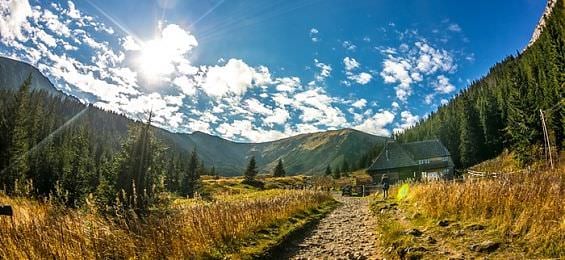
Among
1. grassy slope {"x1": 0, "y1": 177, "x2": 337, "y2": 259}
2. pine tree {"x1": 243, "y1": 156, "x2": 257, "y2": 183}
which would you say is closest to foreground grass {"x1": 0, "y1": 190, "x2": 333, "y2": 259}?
grassy slope {"x1": 0, "y1": 177, "x2": 337, "y2": 259}

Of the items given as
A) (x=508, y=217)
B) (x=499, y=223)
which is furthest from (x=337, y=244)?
(x=508, y=217)

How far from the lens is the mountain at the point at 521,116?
2313 inches

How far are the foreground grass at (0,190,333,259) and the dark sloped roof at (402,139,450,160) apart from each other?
84.8 m

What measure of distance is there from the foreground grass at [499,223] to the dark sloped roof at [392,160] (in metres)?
58.5

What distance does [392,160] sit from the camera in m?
69.8

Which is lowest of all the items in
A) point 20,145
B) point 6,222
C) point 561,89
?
point 6,222

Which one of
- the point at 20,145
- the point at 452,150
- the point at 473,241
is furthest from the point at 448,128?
the point at 473,241

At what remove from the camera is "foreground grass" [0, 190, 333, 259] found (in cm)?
639

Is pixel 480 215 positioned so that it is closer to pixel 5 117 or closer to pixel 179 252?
pixel 179 252

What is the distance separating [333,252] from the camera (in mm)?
10141

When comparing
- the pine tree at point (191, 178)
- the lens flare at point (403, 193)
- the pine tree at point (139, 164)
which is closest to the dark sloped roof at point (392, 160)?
the pine tree at point (191, 178)

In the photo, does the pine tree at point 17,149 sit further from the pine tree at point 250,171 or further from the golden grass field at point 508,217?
the pine tree at point 250,171

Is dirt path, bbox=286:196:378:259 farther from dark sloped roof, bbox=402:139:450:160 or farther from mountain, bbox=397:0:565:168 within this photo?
dark sloped roof, bbox=402:139:450:160

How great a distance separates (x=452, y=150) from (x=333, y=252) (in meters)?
106
